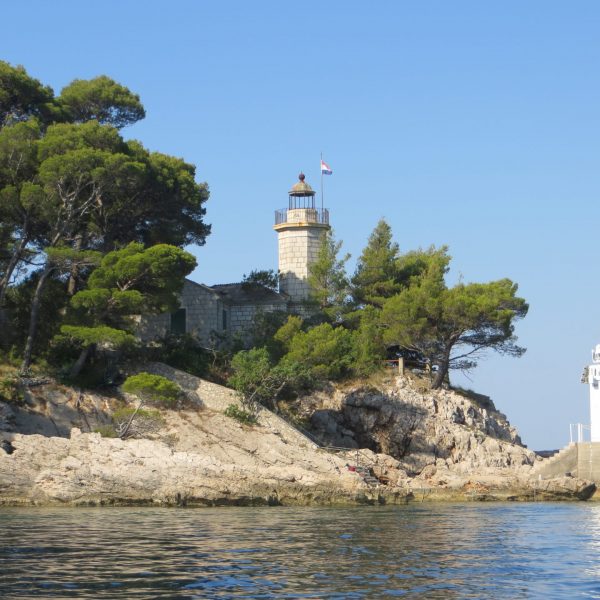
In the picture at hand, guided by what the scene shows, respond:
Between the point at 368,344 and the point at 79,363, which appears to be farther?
the point at 368,344

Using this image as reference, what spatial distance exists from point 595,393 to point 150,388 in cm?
1697

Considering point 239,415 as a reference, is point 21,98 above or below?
above

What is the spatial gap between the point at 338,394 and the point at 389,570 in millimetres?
25631

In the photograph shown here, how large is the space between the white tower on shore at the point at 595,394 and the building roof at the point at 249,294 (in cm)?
1419

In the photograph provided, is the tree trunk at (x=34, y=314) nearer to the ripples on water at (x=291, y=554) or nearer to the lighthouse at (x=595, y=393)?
the ripples on water at (x=291, y=554)

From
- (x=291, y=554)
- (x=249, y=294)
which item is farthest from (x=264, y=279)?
(x=291, y=554)

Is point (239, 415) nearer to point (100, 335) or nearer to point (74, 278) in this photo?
point (100, 335)

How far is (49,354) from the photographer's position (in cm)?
3834

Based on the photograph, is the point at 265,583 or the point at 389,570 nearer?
the point at 265,583

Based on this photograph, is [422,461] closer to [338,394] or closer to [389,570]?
[338,394]

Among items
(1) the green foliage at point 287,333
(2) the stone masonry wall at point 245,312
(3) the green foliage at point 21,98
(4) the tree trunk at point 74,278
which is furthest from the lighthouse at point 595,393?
(3) the green foliage at point 21,98

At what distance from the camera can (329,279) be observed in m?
48.2

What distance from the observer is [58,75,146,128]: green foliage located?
44625 millimetres

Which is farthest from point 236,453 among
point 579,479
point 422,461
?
point 579,479
